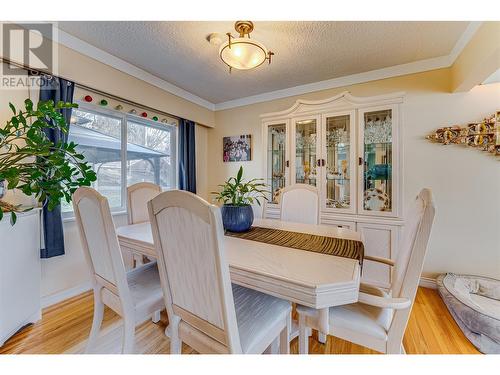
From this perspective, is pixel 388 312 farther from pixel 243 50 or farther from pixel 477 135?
pixel 477 135

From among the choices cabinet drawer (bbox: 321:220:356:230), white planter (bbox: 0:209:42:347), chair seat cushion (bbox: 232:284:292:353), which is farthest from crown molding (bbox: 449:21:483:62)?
white planter (bbox: 0:209:42:347)

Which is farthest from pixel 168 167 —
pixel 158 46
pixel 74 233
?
pixel 158 46

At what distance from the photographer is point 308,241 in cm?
141

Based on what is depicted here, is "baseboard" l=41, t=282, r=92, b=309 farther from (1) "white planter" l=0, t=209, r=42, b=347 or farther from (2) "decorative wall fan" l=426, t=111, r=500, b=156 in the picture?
(2) "decorative wall fan" l=426, t=111, r=500, b=156

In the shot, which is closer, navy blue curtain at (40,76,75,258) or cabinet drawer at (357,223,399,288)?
navy blue curtain at (40,76,75,258)

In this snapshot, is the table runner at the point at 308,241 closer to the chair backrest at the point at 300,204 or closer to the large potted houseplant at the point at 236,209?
the large potted houseplant at the point at 236,209

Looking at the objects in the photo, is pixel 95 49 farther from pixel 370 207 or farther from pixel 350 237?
pixel 370 207

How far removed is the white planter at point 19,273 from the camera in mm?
1467

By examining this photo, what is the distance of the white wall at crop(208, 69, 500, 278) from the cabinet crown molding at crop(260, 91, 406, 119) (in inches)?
5.8

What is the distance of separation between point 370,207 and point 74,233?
301 cm

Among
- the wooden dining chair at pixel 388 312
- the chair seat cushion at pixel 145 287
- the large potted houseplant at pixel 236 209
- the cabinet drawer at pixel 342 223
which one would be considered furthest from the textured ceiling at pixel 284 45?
the chair seat cushion at pixel 145 287

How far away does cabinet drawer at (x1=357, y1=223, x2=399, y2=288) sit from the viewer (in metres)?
2.22

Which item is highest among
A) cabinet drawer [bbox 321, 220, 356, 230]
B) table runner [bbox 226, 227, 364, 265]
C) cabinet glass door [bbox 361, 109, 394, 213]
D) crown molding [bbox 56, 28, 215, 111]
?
crown molding [bbox 56, 28, 215, 111]

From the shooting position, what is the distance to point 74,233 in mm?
2195
